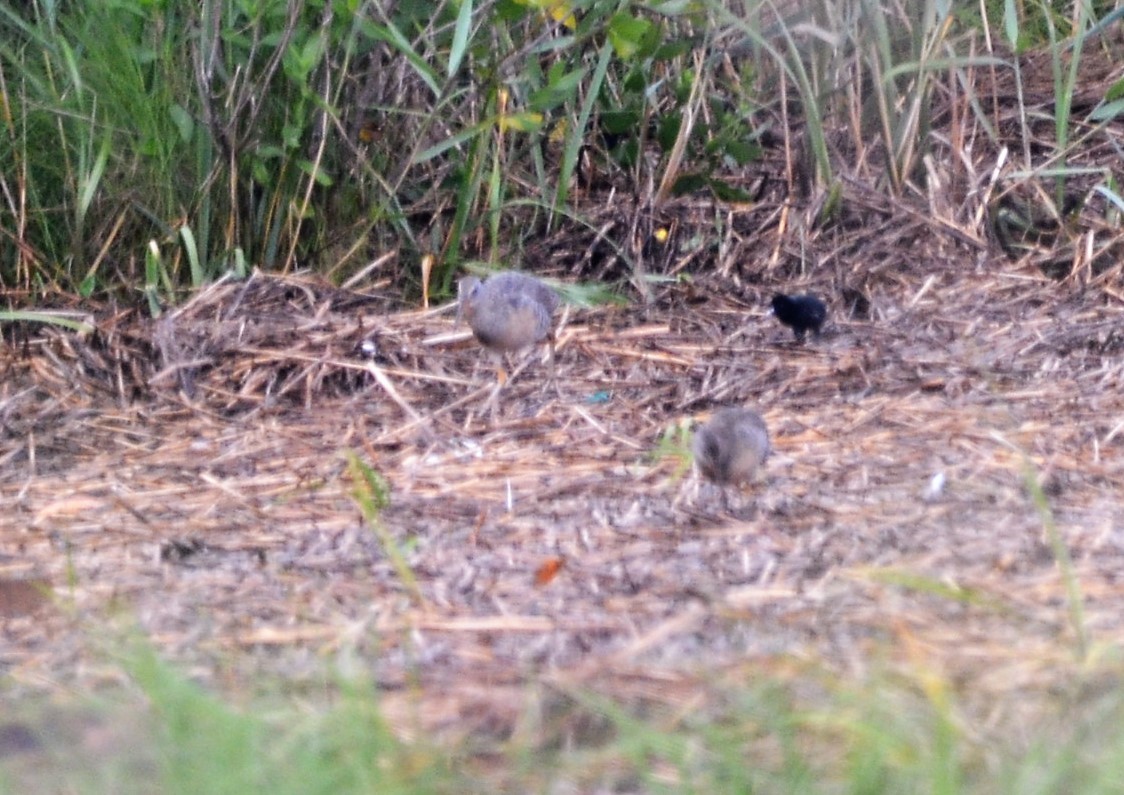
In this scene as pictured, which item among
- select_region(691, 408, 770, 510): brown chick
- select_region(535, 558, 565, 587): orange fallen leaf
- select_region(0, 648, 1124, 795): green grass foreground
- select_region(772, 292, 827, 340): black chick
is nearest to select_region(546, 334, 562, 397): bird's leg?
select_region(772, 292, 827, 340): black chick

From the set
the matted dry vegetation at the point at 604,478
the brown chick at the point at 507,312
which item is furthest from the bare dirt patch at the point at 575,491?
the brown chick at the point at 507,312

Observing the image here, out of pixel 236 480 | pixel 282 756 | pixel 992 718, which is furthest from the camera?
pixel 236 480

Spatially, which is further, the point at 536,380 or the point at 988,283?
the point at 988,283

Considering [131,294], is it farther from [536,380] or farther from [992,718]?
[992,718]

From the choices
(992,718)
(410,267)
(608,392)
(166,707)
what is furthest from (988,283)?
(166,707)

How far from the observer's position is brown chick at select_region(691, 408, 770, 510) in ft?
11.6

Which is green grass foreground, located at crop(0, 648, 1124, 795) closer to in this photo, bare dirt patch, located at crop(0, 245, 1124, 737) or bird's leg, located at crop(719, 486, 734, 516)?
bare dirt patch, located at crop(0, 245, 1124, 737)

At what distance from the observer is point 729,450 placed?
3.56m

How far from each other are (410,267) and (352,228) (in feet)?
0.95

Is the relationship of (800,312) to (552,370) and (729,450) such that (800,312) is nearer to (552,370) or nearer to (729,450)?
(552,370)

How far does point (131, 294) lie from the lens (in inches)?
227

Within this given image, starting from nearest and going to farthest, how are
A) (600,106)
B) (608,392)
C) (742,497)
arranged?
(742,497), (608,392), (600,106)

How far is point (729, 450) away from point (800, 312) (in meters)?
1.71

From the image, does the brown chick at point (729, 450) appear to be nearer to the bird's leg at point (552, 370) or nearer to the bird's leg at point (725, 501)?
the bird's leg at point (725, 501)
